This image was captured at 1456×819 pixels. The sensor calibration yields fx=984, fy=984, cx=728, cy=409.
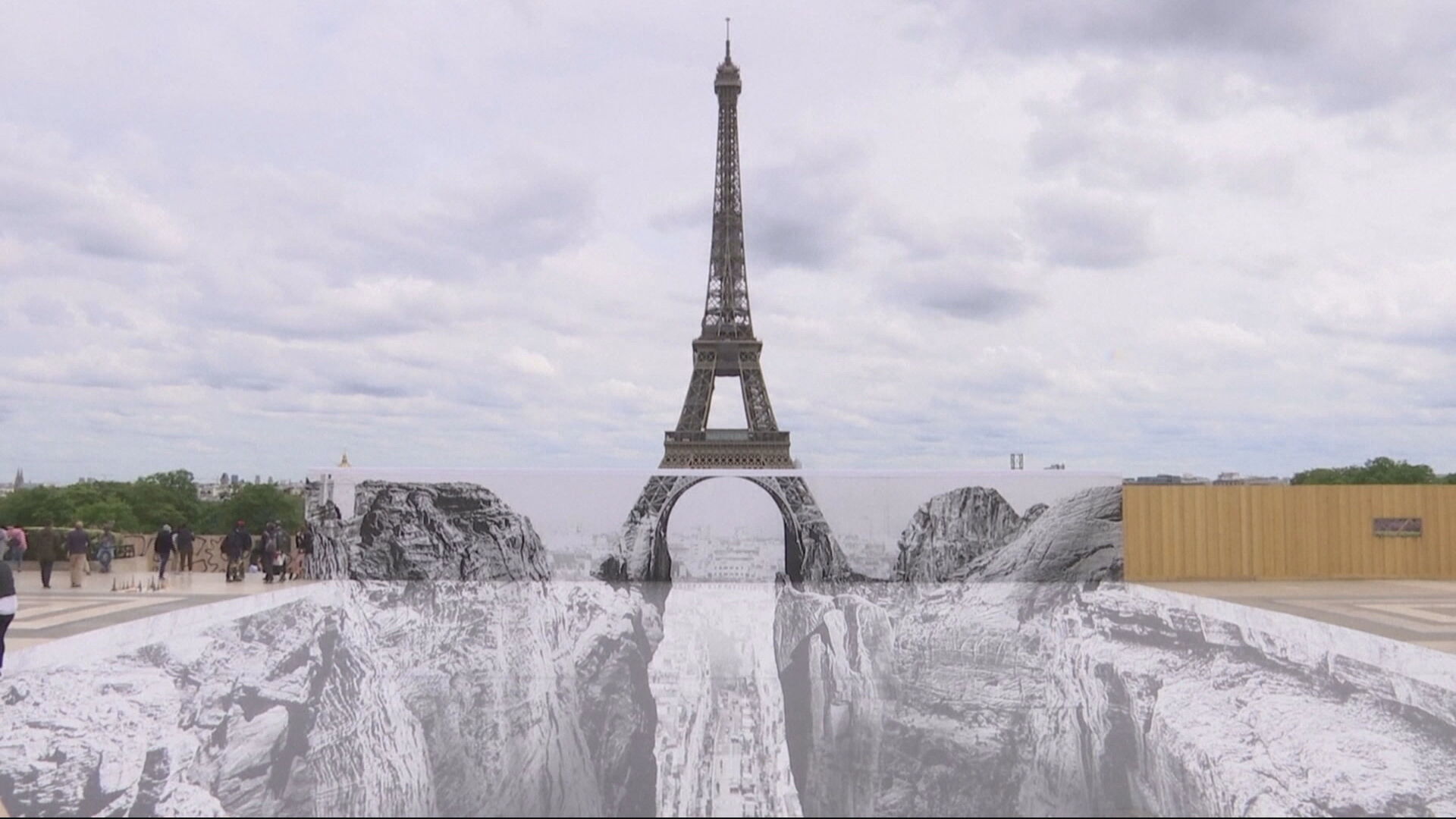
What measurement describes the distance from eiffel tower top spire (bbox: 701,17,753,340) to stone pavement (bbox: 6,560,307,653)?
71.1 ft

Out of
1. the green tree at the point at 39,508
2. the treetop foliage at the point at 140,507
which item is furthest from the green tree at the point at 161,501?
the green tree at the point at 39,508

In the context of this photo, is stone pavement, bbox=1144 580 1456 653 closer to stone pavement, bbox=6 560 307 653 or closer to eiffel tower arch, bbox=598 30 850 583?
eiffel tower arch, bbox=598 30 850 583

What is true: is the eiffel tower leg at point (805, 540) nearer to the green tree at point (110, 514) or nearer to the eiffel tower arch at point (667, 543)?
the eiffel tower arch at point (667, 543)

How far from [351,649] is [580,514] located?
152 inches

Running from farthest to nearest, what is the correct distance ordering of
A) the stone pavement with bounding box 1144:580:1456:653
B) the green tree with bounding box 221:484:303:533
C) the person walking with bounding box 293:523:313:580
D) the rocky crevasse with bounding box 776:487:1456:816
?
the green tree with bounding box 221:484:303:533 < the person walking with bounding box 293:523:313:580 < the stone pavement with bounding box 1144:580:1456:653 < the rocky crevasse with bounding box 776:487:1456:816

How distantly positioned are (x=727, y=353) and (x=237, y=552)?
21374 mm

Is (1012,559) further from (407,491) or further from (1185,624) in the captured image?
(407,491)

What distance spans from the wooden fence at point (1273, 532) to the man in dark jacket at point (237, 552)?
13.9 meters

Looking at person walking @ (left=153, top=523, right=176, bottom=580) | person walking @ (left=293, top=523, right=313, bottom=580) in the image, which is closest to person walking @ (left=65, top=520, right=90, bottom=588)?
person walking @ (left=153, top=523, right=176, bottom=580)

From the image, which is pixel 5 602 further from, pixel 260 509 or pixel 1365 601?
pixel 260 509

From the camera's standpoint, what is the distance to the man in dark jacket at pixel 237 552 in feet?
50.5

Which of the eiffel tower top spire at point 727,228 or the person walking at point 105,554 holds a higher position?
the eiffel tower top spire at point 727,228

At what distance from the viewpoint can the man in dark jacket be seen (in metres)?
15.4

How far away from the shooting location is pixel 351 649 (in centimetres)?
1407
